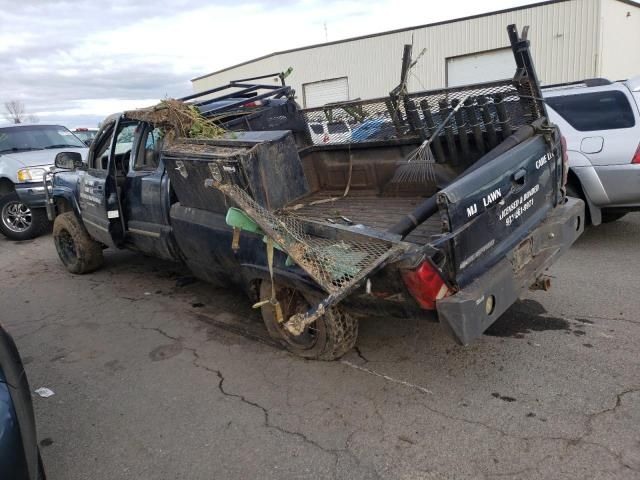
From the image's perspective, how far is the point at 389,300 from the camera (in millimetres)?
3061

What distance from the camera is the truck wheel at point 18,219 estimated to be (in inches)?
369

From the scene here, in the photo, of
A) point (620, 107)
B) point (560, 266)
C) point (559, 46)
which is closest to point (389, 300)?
point (560, 266)

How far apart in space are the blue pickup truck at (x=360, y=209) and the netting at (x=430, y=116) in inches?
0.6

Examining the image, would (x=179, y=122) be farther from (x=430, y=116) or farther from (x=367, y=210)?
(x=430, y=116)

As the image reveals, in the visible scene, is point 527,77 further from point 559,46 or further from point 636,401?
point 559,46

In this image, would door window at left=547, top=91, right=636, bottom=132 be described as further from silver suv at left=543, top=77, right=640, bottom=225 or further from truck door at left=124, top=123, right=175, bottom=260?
truck door at left=124, top=123, right=175, bottom=260

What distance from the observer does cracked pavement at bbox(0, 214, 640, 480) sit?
2779 mm

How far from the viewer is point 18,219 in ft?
31.2

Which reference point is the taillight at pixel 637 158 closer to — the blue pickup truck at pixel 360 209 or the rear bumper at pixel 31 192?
the blue pickup truck at pixel 360 209

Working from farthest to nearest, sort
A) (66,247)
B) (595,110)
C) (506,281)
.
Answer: (66,247) → (595,110) → (506,281)

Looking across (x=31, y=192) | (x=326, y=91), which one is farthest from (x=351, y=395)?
(x=326, y=91)

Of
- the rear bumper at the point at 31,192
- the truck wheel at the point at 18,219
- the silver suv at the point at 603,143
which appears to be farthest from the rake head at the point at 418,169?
the truck wheel at the point at 18,219

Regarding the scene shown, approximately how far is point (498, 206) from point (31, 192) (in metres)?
8.39

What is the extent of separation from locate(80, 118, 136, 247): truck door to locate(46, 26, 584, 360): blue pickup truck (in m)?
0.02
